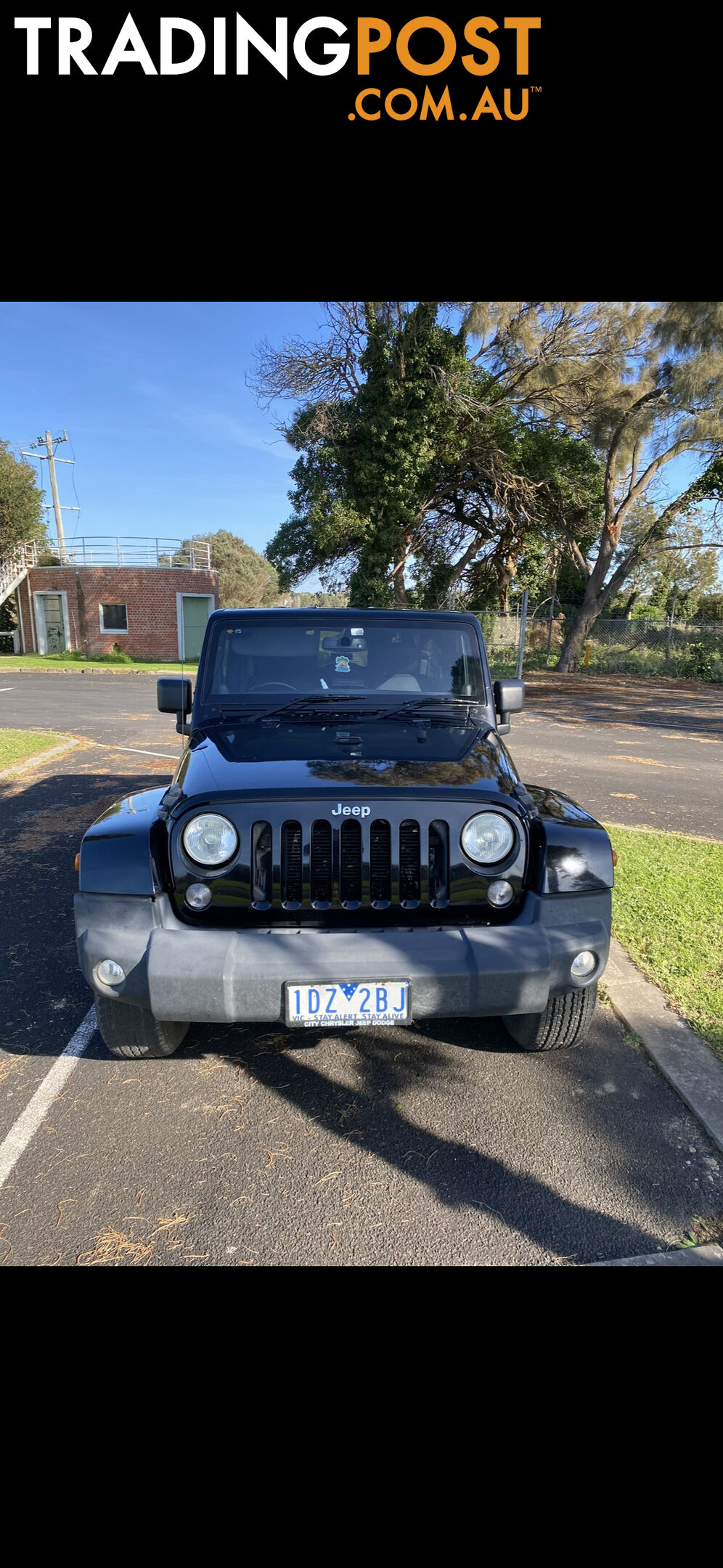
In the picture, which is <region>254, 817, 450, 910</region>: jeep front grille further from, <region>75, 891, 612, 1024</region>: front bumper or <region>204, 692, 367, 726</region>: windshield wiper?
<region>204, 692, 367, 726</region>: windshield wiper

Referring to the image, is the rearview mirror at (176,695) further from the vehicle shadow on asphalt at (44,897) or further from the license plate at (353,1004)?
the license plate at (353,1004)

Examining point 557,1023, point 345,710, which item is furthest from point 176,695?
point 557,1023

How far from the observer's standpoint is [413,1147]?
100 inches

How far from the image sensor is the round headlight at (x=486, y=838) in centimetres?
263

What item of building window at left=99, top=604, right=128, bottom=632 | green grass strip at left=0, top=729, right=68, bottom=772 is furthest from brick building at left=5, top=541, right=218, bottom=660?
green grass strip at left=0, top=729, right=68, bottom=772

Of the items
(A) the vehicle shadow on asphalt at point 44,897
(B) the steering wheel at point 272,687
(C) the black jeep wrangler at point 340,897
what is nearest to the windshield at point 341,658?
(B) the steering wheel at point 272,687

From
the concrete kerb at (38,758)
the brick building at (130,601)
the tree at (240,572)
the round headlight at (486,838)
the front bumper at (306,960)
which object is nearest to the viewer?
the front bumper at (306,960)

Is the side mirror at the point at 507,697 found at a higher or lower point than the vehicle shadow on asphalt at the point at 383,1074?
higher

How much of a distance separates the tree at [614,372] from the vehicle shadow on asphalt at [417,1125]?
21.8 meters

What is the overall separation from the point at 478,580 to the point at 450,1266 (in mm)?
25916

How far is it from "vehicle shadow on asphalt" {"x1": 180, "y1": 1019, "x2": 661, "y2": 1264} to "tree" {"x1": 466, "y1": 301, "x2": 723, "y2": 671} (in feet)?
71.4

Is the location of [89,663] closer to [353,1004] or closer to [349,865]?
[349,865]
